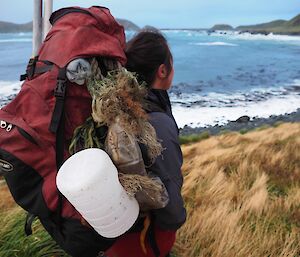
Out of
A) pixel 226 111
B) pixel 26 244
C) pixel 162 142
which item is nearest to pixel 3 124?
pixel 162 142

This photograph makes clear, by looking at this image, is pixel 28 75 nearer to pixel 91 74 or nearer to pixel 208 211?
pixel 91 74

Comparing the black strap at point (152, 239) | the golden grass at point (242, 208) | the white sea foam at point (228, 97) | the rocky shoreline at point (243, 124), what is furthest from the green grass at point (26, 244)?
the white sea foam at point (228, 97)

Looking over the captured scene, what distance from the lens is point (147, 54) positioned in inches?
78.7

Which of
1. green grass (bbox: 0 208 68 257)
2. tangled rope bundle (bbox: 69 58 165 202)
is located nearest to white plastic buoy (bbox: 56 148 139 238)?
tangled rope bundle (bbox: 69 58 165 202)

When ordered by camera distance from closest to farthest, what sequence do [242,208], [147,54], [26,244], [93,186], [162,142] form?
[93,186], [162,142], [147,54], [26,244], [242,208]

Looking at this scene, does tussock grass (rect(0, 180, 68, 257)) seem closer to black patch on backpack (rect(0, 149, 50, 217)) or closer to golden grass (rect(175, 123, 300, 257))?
golden grass (rect(175, 123, 300, 257))

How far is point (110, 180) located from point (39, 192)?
1.12 feet

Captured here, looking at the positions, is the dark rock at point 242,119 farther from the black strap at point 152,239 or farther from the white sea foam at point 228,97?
the black strap at point 152,239

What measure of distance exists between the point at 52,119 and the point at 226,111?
65.7 ft

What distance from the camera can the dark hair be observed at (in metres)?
1.99

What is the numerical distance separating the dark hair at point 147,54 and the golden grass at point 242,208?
1.44 meters

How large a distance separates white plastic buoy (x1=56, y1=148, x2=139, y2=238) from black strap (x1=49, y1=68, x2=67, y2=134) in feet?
0.49

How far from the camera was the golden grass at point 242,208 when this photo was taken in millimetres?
2967

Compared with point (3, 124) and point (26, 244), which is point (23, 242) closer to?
point (26, 244)
